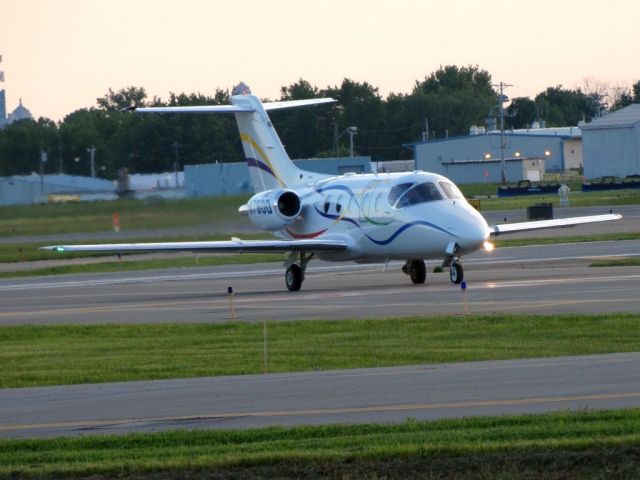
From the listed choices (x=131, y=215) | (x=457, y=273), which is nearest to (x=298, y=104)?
(x=131, y=215)

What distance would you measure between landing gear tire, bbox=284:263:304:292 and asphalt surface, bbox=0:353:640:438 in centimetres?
1632

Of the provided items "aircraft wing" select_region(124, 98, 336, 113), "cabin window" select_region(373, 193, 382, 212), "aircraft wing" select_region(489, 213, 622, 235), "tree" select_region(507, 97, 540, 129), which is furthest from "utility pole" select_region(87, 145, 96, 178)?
"tree" select_region(507, 97, 540, 129)

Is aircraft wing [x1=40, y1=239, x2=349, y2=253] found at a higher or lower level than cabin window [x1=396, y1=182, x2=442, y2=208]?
lower

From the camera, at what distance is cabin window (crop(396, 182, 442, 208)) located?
3222 cm

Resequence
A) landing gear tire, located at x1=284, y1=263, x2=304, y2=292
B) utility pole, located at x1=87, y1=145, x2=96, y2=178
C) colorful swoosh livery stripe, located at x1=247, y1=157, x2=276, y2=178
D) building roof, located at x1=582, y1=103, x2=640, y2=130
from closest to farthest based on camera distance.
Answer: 1. landing gear tire, located at x1=284, y1=263, x2=304, y2=292
2. colorful swoosh livery stripe, located at x1=247, y1=157, x2=276, y2=178
3. utility pole, located at x1=87, y1=145, x2=96, y2=178
4. building roof, located at x1=582, y1=103, x2=640, y2=130

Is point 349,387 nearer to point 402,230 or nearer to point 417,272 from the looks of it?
point 402,230

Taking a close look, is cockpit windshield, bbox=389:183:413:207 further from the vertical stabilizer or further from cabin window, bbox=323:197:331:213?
the vertical stabilizer

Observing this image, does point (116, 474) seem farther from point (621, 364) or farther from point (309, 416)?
point (621, 364)

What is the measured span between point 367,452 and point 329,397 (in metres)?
3.48

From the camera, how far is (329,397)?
14.9m

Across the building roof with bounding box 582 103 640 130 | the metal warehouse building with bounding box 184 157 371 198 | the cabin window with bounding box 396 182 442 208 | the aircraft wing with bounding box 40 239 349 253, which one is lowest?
the aircraft wing with bounding box 40 239 349 253

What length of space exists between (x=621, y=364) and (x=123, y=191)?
32.4 metres

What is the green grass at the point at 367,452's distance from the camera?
429 inches

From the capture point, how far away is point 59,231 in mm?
47219
